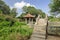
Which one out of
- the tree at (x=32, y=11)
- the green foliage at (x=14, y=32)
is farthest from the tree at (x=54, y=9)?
the tree at (x=32, y=11)

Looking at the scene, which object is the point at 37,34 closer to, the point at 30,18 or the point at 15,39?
the point at 15,39

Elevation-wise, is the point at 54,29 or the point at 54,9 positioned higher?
the point at 54,9

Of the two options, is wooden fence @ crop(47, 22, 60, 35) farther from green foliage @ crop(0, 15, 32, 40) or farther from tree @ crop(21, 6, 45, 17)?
tree @ crop(21, 6, 45, 17)

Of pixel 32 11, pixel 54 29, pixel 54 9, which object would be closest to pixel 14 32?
pixel 54 29

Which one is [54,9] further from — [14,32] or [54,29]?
[14,32]

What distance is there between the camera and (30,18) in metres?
35.5

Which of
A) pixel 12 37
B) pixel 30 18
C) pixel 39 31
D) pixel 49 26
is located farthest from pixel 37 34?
pixel 30 18

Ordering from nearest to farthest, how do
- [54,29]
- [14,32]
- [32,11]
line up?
[14,32] → [54,29] → [32,11]

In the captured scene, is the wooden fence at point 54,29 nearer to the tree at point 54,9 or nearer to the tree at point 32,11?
the tree at point 54,9

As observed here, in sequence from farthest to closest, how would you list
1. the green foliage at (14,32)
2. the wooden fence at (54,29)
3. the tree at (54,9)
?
1. the tree at (54,9)
2. the wooden fence at (54,29)
3. the green foliage at (14,32)

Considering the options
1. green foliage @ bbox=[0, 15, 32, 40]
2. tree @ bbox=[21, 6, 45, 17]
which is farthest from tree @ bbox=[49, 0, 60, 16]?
tree @ bbox=[21, 6, 45, 17]

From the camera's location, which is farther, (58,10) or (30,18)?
(30,18)

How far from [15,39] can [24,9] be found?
32338mm

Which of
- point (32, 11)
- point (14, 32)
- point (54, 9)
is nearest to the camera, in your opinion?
point (14, 32)
